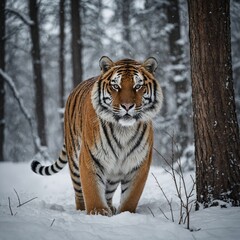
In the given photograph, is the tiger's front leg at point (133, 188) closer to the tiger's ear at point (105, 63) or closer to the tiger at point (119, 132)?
the tiger at point (119, 132)

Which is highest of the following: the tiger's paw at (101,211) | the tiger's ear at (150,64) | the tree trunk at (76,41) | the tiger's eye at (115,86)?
the tree trunk at (76,41)

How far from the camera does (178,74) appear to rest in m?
10.9

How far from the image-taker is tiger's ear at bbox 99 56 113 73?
438 centimetres

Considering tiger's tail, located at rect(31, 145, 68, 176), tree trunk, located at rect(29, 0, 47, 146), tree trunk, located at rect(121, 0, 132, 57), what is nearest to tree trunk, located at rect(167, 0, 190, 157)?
tree trunk, located at rect(121, 0, 132, 57)

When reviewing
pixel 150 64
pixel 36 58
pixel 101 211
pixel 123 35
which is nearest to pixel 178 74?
pixel 36 58

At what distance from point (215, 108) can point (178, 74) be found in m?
7.21

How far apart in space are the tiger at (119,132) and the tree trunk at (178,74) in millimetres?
6379

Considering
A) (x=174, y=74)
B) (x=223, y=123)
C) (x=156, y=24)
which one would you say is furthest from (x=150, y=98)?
(x=156, y=24)

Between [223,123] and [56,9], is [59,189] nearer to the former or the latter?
[223,123]

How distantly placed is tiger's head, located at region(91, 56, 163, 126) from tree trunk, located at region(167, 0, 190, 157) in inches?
251

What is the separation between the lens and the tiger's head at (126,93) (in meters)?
3.95

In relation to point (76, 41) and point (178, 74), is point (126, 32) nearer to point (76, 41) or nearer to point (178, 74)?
point (76, 41)

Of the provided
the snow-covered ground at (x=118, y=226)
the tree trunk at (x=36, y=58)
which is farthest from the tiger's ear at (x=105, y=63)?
the tree trunk at (x=36, y=58)

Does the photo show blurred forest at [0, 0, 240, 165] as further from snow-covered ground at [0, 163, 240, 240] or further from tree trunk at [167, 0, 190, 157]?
snow-covered ground at [0, 163, 240, 240]
